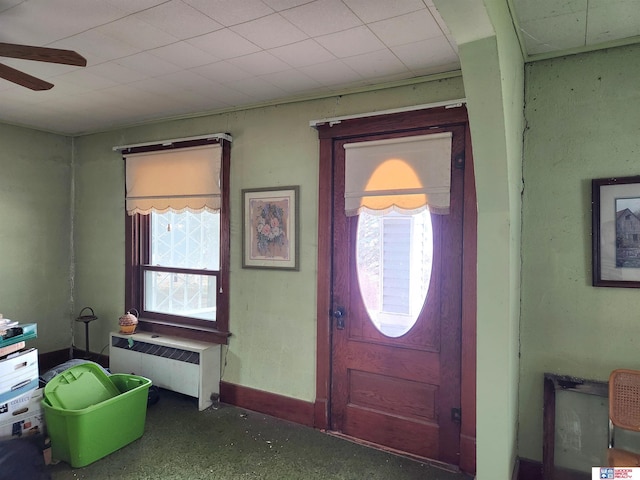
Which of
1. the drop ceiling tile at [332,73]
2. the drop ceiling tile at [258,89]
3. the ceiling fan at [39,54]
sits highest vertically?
the drop ceiling tile at [258,89]

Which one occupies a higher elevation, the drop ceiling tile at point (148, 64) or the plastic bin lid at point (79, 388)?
the drop ceiling tile at point (148, 64)

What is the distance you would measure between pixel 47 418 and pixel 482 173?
9.87ft

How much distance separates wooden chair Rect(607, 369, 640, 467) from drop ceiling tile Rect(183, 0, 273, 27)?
2.46 meters

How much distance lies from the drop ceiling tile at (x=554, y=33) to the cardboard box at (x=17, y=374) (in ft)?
11.8

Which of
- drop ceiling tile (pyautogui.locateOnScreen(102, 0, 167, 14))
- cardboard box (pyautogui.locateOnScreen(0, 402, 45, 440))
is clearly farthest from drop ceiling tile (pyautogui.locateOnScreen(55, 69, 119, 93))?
cardboard box (pyautogui.locateOnScreen(0, 402, 45, 440))

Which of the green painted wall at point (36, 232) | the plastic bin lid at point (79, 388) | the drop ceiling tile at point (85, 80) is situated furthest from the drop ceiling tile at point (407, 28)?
the green painted wall at point (36, 232)

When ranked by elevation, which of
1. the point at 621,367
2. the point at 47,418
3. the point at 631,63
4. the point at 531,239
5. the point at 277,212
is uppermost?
the point at 631,63

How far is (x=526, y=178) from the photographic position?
233cm

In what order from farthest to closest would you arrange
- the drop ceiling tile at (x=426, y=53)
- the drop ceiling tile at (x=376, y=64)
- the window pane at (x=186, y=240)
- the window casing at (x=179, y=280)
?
the window pane at (x=186, y=240)
the window casing at (x=179, y=280)
the drop ceiling tile at (x=376, y=64)
the drop ceiling tile at (x=426, y=53)

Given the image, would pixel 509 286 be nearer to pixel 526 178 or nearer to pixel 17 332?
pixel 526 178

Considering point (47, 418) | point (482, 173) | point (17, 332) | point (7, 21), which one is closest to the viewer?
point (482, 173)

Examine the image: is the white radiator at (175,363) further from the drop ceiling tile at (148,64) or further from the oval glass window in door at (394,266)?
the drop ceiling tile at (148,64)

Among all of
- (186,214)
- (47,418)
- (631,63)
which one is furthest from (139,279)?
(631,63)

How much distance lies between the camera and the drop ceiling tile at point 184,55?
2.20m
